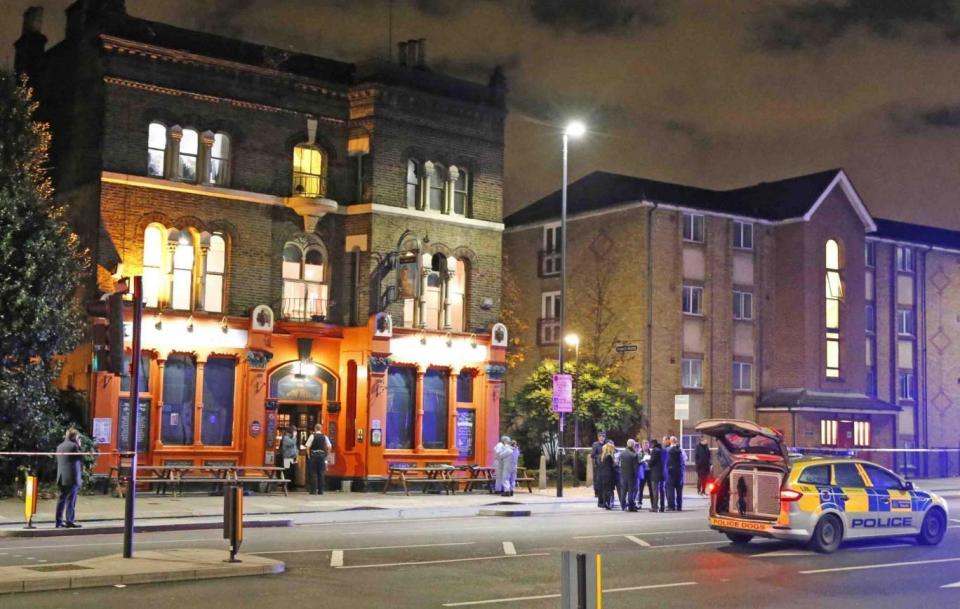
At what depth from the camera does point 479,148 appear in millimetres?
38062

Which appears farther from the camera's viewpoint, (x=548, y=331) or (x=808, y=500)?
(x=548, y=331)

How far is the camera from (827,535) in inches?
763

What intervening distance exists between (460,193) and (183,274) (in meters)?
9.05

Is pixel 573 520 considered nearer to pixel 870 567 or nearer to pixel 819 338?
pixel 870 567

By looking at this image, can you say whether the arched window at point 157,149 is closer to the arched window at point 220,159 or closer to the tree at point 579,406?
the arched window at point 220,159

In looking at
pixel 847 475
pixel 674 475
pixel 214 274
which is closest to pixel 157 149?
pixel 214 274

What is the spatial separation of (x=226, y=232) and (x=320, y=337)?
4010mm

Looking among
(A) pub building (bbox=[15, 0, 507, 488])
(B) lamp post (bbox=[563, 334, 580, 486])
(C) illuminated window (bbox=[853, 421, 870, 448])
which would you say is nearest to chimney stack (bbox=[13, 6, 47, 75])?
(A) pub building (bbox=[15, 0, 507, 488])

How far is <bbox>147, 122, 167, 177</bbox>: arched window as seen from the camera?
3278 cm

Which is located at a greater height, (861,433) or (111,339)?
(111,339)

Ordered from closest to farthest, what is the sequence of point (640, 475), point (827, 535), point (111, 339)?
point (111, 339)
point (827, 535)
point (640, 475)

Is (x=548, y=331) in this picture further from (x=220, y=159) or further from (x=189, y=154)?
(x=189, y=154)

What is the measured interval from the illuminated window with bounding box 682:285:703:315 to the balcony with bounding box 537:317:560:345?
6.29 m

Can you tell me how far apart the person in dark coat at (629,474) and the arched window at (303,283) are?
10362 millimetres
